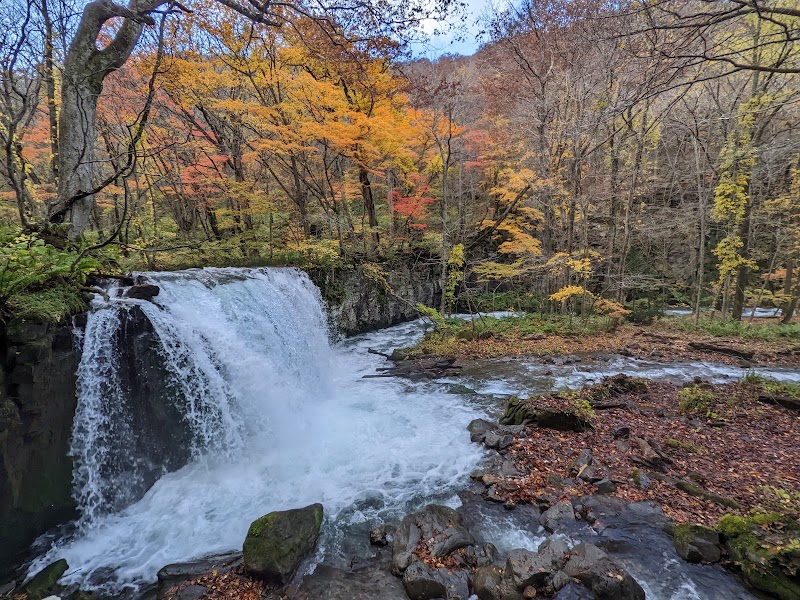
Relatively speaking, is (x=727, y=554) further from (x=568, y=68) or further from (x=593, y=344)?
(x=568, y=68)

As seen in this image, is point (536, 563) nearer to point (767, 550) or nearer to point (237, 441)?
point (767, 550)

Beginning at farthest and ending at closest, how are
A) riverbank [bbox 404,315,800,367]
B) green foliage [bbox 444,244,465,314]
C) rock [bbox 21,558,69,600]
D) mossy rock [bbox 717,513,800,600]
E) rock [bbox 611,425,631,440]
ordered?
green foliage [bbox 444,244,465,314]
riverbank [bbox 404,315,800,367]
rock [bbox 611,425,631,440]
rock [bbox 21,558,69,600]
mossy rock [bbox 717,513,800,600]

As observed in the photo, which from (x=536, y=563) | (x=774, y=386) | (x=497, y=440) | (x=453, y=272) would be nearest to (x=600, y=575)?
(x=536, y=563)

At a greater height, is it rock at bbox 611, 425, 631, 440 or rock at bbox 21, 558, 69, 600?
rock at bbox 611, 425, 631, 440

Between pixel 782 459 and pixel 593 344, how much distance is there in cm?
692

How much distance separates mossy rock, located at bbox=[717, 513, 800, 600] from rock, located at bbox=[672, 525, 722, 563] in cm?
11

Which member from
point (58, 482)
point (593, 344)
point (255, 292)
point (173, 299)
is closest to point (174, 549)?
Result: point (58, 482)

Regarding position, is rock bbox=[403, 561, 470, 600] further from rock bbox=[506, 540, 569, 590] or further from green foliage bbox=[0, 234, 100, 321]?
green foliage bbox=[0, 234, 100, 321]

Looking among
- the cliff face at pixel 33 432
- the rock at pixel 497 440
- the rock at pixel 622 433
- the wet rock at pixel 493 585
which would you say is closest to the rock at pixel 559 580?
the wet rock at pixel 493 585

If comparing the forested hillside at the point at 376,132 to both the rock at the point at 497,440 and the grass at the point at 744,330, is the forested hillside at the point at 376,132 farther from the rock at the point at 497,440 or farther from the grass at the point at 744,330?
the rock at the point at 497,440

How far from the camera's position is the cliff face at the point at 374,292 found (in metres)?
12.8

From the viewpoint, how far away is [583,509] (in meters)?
4.11

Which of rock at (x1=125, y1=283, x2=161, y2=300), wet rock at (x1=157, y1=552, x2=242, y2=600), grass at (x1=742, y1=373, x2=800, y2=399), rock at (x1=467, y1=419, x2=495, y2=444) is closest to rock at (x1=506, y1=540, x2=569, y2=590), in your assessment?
rock at (x1=467, y1=419, x2=495, y2=444)

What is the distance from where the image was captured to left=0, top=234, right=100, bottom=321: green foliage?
13.5ft
